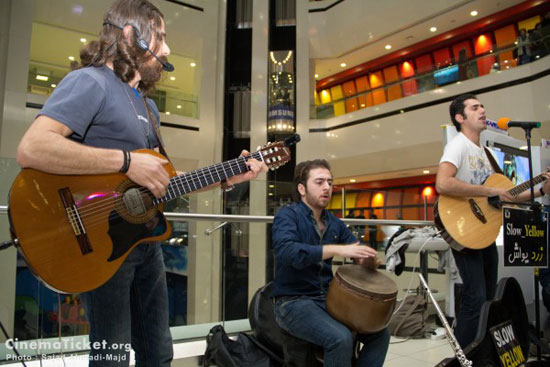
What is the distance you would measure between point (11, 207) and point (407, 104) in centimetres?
1320

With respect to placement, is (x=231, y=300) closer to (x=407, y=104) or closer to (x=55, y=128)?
(x=55, y=128)

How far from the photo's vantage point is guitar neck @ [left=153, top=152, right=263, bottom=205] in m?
1.56

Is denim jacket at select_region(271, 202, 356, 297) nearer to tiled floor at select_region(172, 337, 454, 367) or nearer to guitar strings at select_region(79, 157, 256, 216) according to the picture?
guitar strings at select_region(79, 157, 256, 216)

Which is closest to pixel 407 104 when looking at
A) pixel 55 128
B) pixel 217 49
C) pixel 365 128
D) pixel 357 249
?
pixel 365 128

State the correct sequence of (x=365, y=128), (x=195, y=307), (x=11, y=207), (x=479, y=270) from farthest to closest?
(x=365, y=128)
(x=195, y=307)
(x=479, y=270)
(x=11, y=207)

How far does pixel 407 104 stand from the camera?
1322 cm

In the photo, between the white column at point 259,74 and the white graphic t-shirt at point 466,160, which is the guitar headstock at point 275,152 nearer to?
the white graphic t-shirt at point 466,160

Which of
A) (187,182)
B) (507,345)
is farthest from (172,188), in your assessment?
(507,345)

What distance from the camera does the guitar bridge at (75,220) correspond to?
4.30 feet

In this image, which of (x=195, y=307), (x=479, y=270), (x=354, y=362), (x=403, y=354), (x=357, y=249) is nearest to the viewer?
(x=357, y=249)

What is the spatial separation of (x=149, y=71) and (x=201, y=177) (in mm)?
446

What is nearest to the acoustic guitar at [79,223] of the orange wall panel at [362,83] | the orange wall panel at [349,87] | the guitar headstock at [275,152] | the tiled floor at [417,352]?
the guitar headstock at [275,152]

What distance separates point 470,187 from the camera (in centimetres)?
289

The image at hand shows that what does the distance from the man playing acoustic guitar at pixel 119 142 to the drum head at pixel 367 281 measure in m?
0.95
